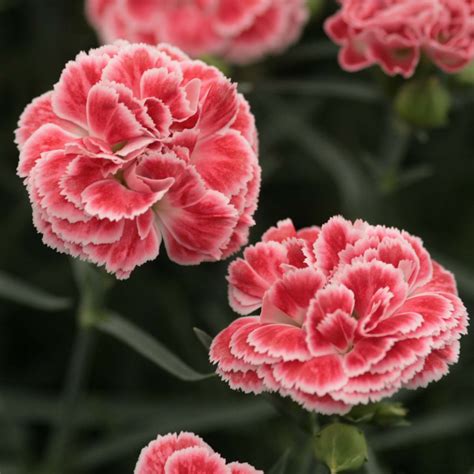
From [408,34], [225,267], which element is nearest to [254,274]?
[408,34]

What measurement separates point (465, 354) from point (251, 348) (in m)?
0.91

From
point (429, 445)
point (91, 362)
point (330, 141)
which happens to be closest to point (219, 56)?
point (330, 141)

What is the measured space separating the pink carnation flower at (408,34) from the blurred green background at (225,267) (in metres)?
0.15

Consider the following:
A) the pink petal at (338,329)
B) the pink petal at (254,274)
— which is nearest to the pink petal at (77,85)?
the pink petal at (254,274)

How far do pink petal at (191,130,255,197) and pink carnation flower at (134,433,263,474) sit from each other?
0.26m

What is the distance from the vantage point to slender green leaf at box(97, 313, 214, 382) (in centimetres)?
112

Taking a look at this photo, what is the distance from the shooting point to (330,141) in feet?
5.93

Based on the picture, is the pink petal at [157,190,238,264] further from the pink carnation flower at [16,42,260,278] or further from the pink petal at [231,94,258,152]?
the pink petal at [231,94,258,152]

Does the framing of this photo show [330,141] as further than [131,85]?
Yes

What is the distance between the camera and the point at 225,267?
6.08 ft

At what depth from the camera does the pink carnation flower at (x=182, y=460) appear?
0.86m

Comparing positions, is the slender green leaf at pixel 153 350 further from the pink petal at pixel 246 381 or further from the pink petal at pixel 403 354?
the pink petal at pixel 403 354

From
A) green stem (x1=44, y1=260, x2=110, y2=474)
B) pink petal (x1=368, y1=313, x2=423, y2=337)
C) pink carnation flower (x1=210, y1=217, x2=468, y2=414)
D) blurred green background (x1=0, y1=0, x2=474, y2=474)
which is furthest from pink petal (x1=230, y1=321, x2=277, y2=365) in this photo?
blurred green background (x1=0, y1=0, x2=474, y2=474)

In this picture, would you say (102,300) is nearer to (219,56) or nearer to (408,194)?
(219,56)
